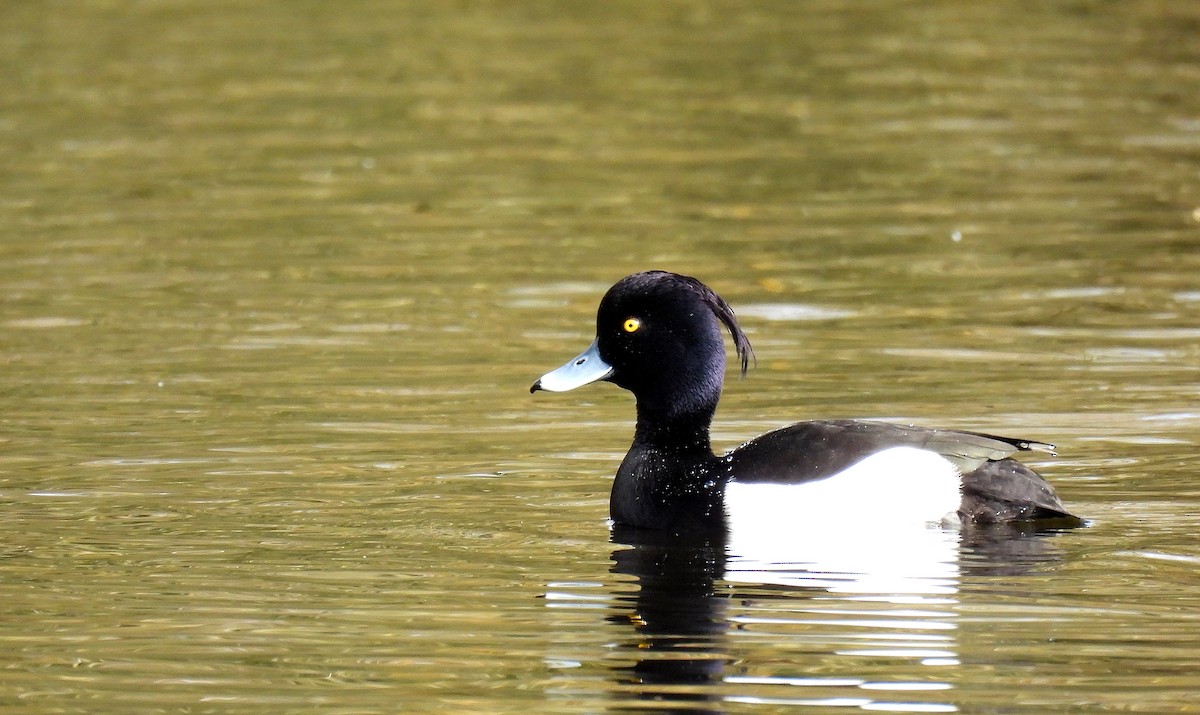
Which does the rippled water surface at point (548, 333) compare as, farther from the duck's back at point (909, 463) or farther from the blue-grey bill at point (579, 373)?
the blue-grey bill at point (579, 373)

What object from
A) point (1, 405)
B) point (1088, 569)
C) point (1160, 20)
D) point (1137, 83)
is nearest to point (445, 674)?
point (1088, 569)

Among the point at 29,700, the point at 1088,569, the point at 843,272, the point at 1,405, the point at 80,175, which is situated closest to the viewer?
the point at 29,700

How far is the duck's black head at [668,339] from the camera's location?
798 centimetres

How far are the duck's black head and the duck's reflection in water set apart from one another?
2.06 ft

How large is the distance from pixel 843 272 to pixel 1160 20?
929 centimetres

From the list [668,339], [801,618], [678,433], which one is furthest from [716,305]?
[801,618]

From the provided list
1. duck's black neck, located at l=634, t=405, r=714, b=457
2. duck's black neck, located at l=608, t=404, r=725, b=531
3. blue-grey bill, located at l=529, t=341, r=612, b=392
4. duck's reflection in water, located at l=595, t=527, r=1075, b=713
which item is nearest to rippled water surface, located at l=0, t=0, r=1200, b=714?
duck's reflection in water, located at l=595, t=527, r=1075, b=713

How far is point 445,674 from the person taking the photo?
603cm

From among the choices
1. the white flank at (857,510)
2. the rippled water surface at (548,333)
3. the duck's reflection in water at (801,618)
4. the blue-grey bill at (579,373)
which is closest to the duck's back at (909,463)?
the white flank at (857,510)

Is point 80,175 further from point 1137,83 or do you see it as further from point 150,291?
point 1137,83

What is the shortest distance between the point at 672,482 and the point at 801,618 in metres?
1.43

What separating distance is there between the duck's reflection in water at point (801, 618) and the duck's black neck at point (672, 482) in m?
0.08

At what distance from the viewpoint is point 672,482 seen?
7.77m

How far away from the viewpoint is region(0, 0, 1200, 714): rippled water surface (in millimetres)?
6227
